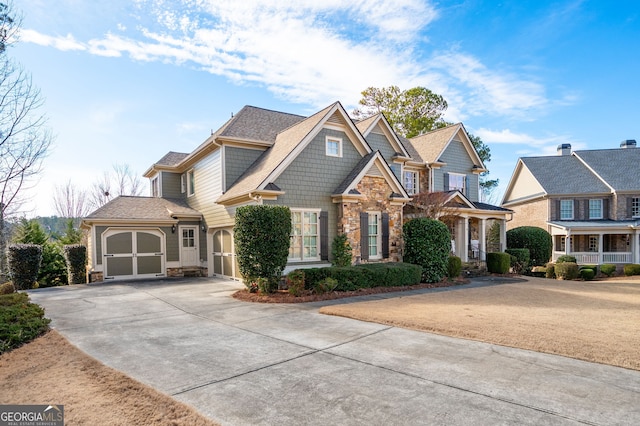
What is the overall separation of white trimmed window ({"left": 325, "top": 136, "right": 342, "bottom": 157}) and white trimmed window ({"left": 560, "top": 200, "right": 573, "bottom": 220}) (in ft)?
69.2

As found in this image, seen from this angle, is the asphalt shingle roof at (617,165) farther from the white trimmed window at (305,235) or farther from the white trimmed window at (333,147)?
the white trimmed window at (305,235)

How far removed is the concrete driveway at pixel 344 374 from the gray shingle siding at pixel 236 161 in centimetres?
802

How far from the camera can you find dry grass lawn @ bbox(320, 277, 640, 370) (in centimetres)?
596

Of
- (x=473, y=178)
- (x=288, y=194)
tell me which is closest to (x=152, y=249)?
(x=288, y=194)

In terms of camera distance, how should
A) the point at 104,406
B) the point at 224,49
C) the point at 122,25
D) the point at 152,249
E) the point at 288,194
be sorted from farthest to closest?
1. the point at 152,249
2. the point at 288,194
3. the point at 224,49
4. the point at 122,25
5. the point at 104,406

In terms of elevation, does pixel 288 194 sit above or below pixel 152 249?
above

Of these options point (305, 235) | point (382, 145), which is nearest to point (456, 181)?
point (382, 145)

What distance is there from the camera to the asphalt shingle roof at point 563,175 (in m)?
27.0

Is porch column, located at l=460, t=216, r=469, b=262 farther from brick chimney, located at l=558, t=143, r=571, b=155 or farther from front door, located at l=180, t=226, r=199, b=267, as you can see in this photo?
brick chimney, located at l=558, t=143, r=571, b=155

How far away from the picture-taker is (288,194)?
13742 mm

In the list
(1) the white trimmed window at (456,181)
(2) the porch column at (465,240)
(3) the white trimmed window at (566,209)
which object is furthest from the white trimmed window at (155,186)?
(3) the white trimmed window at (566,209)

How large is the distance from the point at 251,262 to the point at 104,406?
7.84 meters

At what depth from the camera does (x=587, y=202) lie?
27.0 metres

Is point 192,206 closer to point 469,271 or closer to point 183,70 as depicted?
point 183,70
